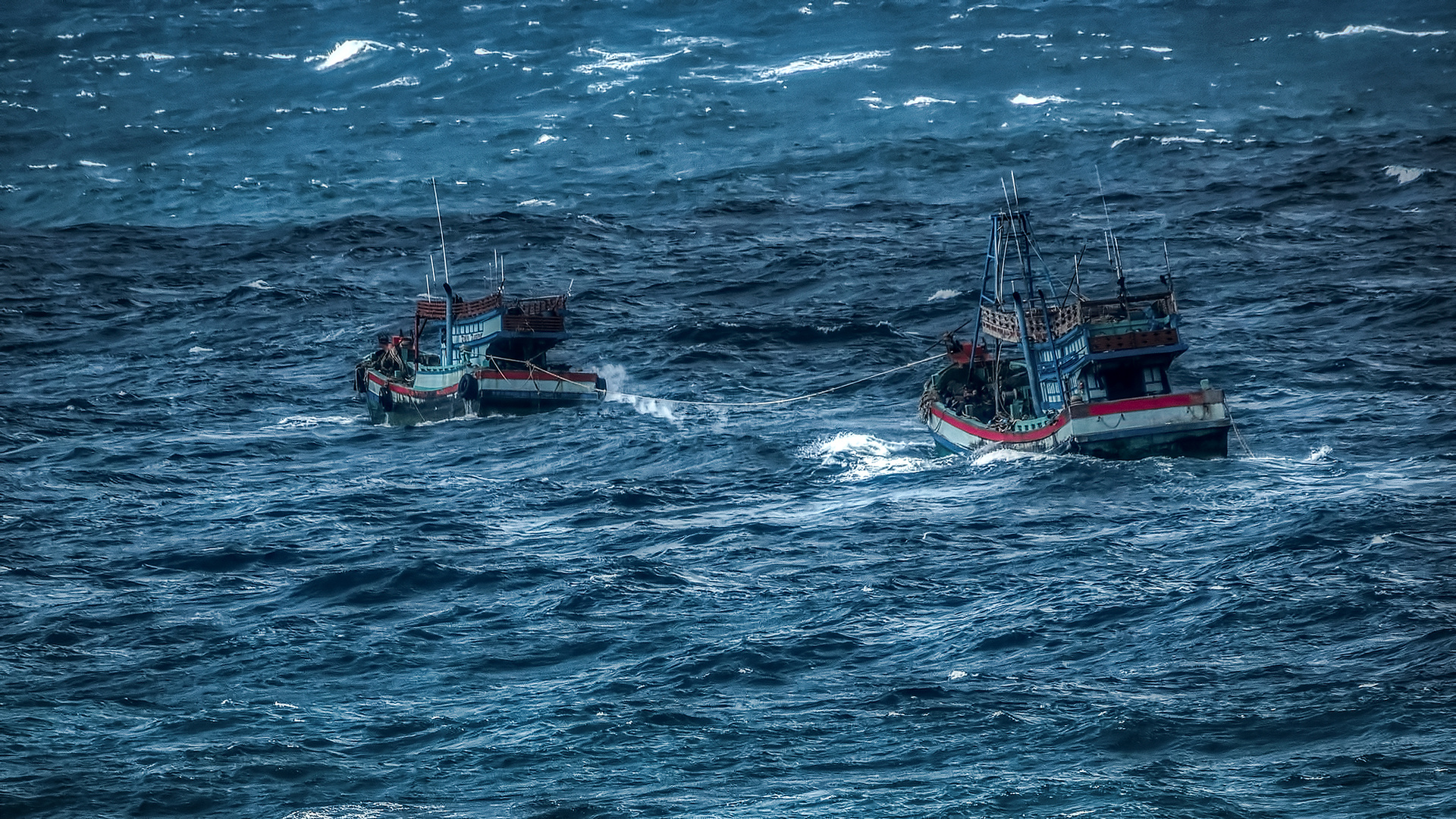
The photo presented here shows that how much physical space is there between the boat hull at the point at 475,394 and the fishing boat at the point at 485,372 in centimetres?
4

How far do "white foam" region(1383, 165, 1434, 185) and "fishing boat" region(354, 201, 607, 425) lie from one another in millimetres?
62006

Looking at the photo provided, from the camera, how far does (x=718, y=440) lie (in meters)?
68.8

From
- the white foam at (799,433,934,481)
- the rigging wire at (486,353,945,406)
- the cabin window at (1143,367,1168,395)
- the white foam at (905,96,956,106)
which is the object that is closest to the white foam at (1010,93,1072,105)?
the white foam at (905,96,956,106)

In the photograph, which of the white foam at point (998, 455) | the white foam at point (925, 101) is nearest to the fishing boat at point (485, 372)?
the white foam at point (998, 455)

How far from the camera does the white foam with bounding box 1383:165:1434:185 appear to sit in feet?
354

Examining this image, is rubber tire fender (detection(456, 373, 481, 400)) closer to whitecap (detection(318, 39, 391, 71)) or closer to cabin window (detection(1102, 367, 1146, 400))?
cabin window (detection(1102, 367, 1146, 400))

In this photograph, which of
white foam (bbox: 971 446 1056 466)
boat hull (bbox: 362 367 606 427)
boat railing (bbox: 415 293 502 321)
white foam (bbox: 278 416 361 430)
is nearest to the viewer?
white foam (bbox: 971 446 1056 466)

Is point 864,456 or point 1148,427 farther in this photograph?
point 864,456

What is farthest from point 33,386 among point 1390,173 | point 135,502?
point 1390,173

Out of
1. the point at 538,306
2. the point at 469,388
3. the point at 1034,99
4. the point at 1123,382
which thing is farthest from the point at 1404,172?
the point at 469,388

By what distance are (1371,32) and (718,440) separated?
9500 cm

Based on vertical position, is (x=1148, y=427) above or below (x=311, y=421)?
above

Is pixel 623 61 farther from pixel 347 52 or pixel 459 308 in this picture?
pixel 459 308

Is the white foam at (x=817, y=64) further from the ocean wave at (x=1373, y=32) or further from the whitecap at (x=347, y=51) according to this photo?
the whitecap at (x=347, y=51)
